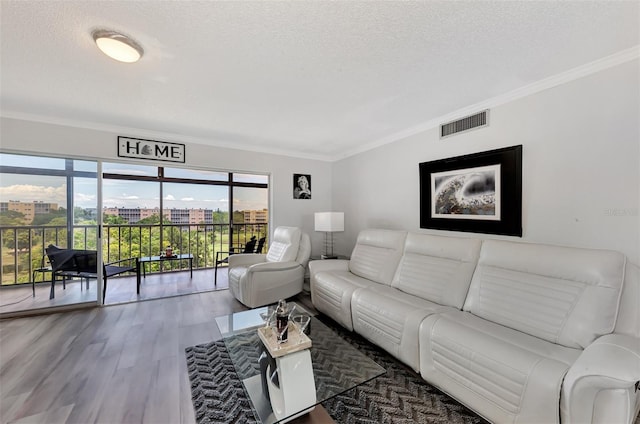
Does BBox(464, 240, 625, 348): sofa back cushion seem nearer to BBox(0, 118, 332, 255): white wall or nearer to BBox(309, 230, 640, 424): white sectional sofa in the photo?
BBox(309, 230, 640, 424): white sectional sofa

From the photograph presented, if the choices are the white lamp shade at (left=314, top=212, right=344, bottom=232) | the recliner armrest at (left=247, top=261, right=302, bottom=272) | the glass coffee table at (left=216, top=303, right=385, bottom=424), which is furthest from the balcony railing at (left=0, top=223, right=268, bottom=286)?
the glass coffee table at (left=216, top=303, right=385, bottom=424)

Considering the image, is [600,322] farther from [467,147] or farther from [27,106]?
[27,106]

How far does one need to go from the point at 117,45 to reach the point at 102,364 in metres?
2.39

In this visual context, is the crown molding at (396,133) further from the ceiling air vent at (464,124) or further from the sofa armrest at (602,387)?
the sofa armrest at (602,387)

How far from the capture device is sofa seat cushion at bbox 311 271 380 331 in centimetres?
259

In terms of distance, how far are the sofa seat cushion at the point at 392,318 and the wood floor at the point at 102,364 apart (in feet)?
2.69

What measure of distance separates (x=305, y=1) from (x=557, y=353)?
7.80ft

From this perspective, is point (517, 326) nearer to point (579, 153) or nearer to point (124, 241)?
point (579, 153)

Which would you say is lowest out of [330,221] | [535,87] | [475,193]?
[330,221]

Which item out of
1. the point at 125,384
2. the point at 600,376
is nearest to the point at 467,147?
the point at 600,376

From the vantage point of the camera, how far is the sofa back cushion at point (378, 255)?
2832 mm

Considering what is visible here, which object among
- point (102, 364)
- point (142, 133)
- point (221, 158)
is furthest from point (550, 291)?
point (142, 133)

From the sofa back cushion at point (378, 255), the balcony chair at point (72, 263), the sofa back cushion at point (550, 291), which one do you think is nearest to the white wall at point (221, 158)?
the balcony chair at point (72, 263)

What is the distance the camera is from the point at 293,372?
1.53 meters
